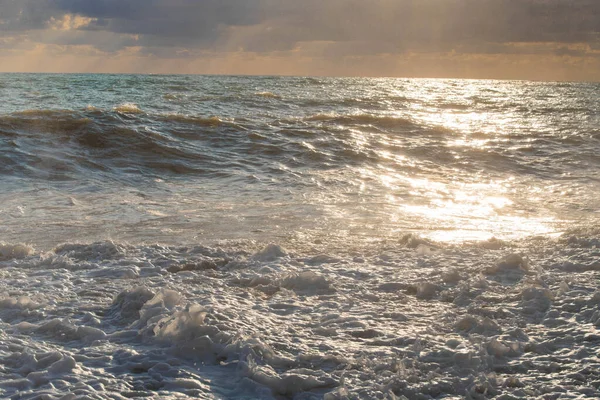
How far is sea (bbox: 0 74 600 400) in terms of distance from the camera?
3119mm

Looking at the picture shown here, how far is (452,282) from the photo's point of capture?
4562 millimetres

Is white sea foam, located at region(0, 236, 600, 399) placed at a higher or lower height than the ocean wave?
lower

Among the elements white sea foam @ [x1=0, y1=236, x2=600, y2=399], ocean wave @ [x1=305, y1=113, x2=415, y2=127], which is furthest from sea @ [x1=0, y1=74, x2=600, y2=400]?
ocean wave @ [x1=305, y1=113, x2=415, y2=127]

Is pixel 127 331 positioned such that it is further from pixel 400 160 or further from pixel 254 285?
pixel 400 160

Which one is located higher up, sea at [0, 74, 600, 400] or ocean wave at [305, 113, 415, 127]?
ocean wave at [305, 113, 415, 127]

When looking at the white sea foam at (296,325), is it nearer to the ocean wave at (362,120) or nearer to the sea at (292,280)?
the sea at (292,280)

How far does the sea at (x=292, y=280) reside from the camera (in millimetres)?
3119

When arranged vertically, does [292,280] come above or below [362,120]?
below

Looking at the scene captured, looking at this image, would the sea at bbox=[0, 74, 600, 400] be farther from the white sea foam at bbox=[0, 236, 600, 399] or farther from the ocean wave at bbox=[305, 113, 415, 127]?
the ocean wave at bbox=[305, 113, 415, 127]

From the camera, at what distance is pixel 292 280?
462cm

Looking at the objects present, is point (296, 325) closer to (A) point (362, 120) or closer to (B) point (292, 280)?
(B) point (292, 280)

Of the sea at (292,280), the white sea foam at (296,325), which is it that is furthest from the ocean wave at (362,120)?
the white sea foam at (296,325)

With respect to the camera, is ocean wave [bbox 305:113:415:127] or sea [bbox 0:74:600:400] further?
ocean wave [bbox 305:113:415:127]

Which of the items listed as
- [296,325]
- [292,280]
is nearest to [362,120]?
[292,280]
